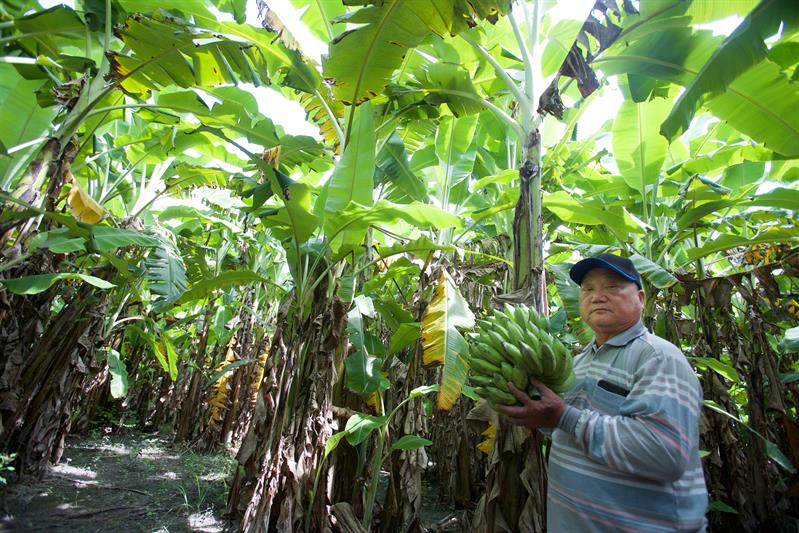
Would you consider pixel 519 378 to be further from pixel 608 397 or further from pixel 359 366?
pixel 359 366

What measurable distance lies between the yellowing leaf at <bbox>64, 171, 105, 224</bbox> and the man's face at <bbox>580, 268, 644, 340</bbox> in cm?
319

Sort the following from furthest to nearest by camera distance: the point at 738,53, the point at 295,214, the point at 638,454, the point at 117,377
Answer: the point at 117,377 → the point at 295,214 → the point at 738,53 → the point at 638,454

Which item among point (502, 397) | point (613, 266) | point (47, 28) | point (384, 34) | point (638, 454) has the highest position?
point (47, 28)

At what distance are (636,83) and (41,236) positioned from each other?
371 centimetres

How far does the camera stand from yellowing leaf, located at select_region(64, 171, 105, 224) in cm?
287

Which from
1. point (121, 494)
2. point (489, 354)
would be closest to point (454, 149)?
point (489, 354)

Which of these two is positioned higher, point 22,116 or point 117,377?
point 22,116

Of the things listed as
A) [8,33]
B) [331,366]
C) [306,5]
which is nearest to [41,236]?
[8,33]

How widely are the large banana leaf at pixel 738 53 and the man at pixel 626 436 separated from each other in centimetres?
131

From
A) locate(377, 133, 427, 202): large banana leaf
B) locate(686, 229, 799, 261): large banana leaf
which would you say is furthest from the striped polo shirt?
locate(377, 133, 427, 202): large banana leaf

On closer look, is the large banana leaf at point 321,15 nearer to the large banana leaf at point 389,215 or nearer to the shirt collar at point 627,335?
the large banana leaf at point 389,215

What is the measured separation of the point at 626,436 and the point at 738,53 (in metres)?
2.00

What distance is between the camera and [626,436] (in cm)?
115

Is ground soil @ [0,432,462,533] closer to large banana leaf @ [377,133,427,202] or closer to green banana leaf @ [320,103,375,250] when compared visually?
green banana leaf @ [320,103,375,250]
